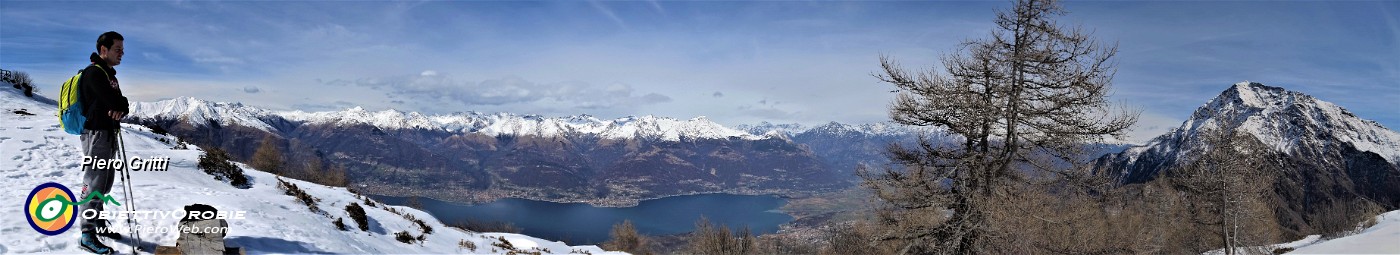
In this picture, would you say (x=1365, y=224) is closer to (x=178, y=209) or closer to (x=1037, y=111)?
(x=1037, y=111)

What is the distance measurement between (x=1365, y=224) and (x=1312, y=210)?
350 feet

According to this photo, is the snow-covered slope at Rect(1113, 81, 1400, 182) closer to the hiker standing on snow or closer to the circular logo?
the hiker standing on snow

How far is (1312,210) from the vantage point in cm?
11250

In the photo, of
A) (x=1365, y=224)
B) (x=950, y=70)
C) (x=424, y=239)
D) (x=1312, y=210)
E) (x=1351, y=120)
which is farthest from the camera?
(x=1351, y=120)

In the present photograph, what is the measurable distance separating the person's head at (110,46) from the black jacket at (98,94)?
0.06 metres

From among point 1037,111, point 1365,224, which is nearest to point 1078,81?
point 1037,111

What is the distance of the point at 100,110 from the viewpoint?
6.01 metres

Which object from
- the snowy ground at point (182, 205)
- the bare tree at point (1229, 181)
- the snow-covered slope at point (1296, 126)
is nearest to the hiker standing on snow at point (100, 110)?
the snowy ground at point (182, 205)

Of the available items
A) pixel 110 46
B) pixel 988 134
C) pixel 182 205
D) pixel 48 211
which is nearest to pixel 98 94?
pixel 110 46

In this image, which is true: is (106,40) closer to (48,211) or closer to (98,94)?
(98,94)

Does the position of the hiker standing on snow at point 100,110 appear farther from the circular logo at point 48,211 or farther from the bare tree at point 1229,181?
the bare tree at point 1229,181

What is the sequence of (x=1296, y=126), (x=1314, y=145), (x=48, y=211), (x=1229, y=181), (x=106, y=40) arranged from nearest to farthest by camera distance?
(x=106, y=40), (x=48, y=211), (x=1229, y=181), (x=1314, y=145), (x=1296, y=126)

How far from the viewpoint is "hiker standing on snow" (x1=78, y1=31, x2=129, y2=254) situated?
588cm

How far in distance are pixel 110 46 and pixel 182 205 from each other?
17.8ft
